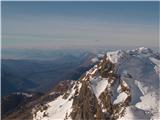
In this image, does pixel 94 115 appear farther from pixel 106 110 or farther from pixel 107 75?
pixel 107 75

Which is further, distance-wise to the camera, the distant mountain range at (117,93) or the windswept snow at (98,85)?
the windswept snow at (98,85)

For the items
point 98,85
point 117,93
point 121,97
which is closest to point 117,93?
point 117,93

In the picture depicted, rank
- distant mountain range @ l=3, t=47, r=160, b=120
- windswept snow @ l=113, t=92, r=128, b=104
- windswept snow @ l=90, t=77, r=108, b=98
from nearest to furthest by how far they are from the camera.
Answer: distant mountain range @ l=3, t=47, r=160, b=120, windswept snow @ l=113, t=92, r=128, b=104, windswept snow @ l=90, t=77, r=108, b=98

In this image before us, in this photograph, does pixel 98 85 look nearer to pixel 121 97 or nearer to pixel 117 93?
pixel 117 93

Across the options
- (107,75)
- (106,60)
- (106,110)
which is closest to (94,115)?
(106,110)

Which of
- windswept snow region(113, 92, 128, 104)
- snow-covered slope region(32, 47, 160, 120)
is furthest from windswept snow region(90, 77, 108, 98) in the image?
windswept snow region(113, 92, 128, 104)

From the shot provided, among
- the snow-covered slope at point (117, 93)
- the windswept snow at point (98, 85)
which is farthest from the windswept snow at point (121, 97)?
the windswept snow at point (98, 85)

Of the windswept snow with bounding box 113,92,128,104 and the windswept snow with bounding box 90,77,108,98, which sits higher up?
the windswept snow with bounding box 90,77,108,98

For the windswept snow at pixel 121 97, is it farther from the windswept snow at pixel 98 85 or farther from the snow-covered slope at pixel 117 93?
the windswept snow at pixel 98 85

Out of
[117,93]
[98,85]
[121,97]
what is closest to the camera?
A: [121,97]

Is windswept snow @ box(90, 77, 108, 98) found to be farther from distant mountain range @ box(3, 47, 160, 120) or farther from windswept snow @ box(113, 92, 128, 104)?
windswept snow @ box(113, 92, 128, 104)
